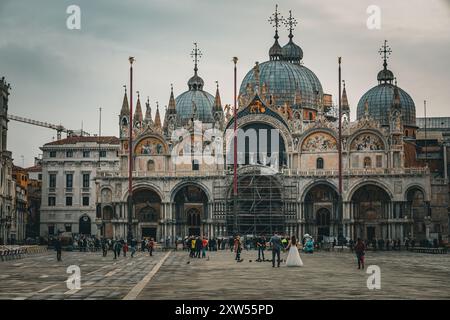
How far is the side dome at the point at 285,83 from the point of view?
109m

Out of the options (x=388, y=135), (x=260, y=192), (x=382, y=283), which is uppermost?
(x=388, y=135)

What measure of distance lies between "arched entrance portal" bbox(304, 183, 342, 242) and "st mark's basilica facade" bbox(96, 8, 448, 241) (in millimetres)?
108

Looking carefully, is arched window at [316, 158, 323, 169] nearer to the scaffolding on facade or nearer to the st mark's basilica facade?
the st mark's basilica facade

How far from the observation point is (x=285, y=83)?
110188 mm

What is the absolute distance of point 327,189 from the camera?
95.6 m

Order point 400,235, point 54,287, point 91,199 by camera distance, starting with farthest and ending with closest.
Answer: point 91,199
point 400,235
point 54,287

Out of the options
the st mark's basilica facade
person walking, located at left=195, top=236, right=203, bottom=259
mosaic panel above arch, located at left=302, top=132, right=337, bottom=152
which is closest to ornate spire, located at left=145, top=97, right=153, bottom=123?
the st mark's basilica facade

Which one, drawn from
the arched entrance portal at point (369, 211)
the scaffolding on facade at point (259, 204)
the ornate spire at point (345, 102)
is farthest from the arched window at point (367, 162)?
the ornate spire at point (345, 102)

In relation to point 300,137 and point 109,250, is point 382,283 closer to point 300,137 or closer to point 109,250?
point 109,250

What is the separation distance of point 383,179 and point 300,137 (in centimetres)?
1025

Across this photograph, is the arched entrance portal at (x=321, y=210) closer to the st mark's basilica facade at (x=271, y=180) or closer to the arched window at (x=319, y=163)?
the st mark's basilica facade at (x=271, y=180)

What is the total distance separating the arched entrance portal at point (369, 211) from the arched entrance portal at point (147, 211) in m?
22.2

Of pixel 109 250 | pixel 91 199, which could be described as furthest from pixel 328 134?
pixel 91 199

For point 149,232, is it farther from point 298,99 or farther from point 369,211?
point 369,211
